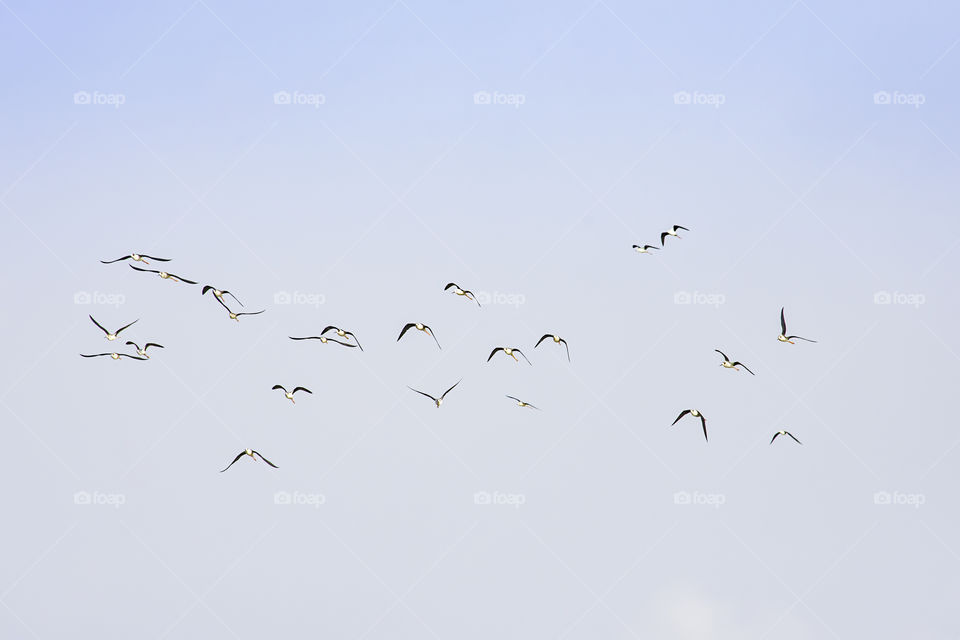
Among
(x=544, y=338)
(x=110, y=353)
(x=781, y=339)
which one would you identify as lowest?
(x=110, y=353)

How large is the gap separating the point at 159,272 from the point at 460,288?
516 inches

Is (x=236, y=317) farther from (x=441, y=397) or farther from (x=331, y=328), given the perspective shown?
(x=441, y=397)

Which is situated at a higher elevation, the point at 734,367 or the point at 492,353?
the point at 734,367

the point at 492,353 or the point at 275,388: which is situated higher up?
the point at 492,353

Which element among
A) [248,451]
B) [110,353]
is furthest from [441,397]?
[110,353]

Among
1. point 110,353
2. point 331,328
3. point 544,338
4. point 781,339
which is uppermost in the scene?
point 781,339

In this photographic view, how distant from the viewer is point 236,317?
83.6 meters

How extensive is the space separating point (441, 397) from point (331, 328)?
659 cm

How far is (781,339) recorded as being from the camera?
279ft

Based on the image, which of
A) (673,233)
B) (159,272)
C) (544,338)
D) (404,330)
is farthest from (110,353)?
(673,233)

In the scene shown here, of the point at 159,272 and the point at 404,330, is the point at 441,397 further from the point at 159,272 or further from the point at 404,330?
the point at 159,272

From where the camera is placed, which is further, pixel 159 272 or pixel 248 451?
pixel 248 451

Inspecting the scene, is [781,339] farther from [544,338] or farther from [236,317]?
[236,317]

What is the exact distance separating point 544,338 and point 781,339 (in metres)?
10.7
